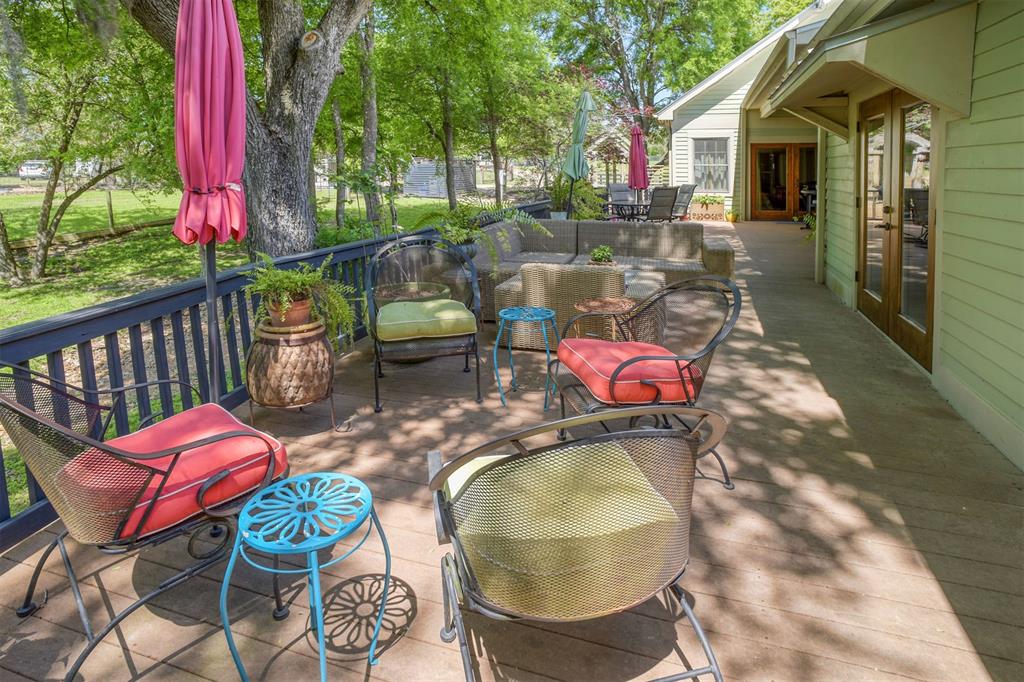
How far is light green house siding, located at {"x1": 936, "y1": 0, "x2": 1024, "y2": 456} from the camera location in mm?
3115

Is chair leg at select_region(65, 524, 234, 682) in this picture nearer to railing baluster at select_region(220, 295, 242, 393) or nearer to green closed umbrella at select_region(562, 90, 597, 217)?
railing baluster at select_region(220, 295, 242, 393)

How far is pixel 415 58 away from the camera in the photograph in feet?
47.2

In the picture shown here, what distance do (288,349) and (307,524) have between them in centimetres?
177

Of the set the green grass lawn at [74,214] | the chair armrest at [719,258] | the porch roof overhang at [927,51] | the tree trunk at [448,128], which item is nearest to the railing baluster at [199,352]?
the porch roof overhang at [927,51]

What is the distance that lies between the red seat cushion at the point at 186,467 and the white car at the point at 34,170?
11227 mm

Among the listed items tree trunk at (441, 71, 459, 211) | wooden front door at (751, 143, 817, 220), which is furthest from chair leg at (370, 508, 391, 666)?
wooden front door at (751, 143, 817, 220)

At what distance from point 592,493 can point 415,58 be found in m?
14.6

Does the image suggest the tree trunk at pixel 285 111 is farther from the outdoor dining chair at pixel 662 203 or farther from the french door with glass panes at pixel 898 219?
the outdoor dining chair at pixel 662 203

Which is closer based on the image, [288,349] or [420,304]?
[288,349]

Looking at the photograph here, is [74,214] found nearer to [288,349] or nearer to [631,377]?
[288,349]

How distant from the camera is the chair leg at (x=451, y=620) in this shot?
1.65 m

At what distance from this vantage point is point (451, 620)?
79.0 inches

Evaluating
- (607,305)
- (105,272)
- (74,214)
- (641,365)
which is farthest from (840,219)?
(74,214)

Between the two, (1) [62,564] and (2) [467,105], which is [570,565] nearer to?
(1) [62,564]
